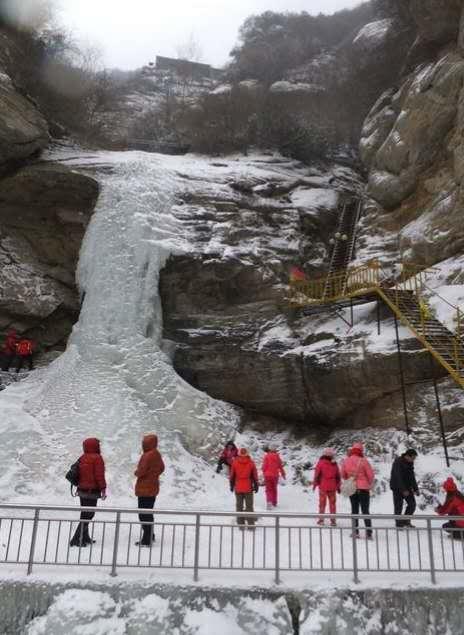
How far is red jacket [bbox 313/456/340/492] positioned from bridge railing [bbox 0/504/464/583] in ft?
2.75

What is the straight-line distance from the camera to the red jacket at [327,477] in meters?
10.1

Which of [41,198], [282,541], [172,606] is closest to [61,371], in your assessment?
[41,198]

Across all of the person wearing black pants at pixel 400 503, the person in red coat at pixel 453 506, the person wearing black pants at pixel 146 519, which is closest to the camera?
the person wearing black pants at pixel 146 519

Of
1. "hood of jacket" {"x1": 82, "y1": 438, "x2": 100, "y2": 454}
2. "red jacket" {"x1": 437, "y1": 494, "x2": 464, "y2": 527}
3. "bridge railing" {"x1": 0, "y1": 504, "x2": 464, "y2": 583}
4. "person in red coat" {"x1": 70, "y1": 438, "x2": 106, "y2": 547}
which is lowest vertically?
"bridge railing" {"x1": 0, "y1": 504, "x2": 464, "y2": 583}

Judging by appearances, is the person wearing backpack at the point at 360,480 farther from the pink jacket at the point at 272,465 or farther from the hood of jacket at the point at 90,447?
the hood of jacket at the point at 90,447

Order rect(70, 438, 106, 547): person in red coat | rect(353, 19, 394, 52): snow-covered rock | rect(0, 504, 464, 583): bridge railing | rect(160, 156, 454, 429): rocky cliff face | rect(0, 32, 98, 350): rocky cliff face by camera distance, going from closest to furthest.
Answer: rect(0, 504, 464, 583): bridge railing, rect(70, 438, 106, 547): person in red coat, rect(160, 156, 454, 429): rocky cliff face, rect(0, 32, 98, 350): rocky cliff face, rect(353, 19, 394, 52): snow-covered rock

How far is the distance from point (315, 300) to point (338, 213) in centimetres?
608

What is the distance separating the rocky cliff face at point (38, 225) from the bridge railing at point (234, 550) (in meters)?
11.4

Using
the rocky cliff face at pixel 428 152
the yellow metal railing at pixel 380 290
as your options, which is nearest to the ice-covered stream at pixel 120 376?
the yellow metal railing at pixel 380 290

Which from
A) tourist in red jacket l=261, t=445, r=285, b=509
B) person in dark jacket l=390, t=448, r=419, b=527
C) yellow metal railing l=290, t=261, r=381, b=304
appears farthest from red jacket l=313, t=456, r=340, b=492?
yellow metal railing l=290, t=261, r=381, b=304

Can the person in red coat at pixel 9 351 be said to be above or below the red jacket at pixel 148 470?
above

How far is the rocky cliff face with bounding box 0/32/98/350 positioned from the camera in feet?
64.7

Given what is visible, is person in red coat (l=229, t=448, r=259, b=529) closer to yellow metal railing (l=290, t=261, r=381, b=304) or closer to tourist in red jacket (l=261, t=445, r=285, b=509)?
tourist in red jacket (l=261, t=445, r=285, b=509)

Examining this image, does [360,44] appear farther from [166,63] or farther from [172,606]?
[172,606]
